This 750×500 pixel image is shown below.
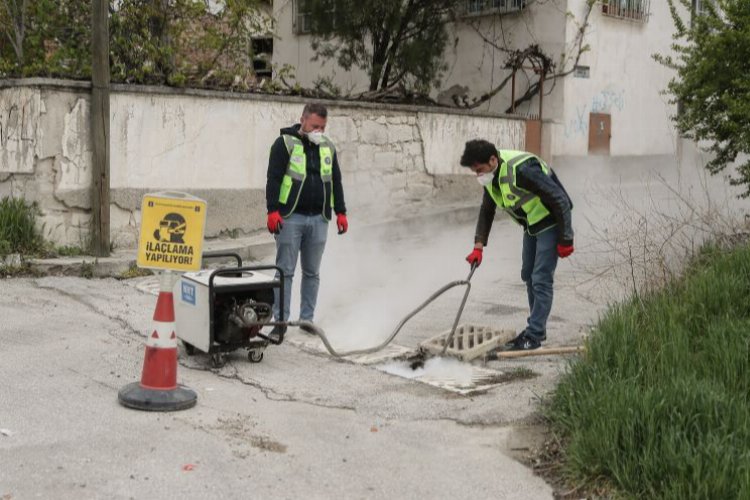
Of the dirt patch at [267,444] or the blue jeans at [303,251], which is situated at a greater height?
the blue jeans at [303,251]

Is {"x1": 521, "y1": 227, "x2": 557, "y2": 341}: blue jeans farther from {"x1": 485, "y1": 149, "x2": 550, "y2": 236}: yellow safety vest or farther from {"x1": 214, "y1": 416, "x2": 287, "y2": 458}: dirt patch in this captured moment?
{"x1": 214, "y1": 416, "x2": 287, "y2": 458}: dirt patch

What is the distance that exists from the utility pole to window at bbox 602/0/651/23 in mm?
10660

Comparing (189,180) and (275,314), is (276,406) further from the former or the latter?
(189,180)

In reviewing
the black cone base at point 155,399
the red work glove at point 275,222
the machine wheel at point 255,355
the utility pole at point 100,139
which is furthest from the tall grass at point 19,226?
the black cone base at point 155,399

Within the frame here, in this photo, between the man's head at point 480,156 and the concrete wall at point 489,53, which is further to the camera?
the concrete wall at point 489,53

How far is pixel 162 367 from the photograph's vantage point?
5184 mm

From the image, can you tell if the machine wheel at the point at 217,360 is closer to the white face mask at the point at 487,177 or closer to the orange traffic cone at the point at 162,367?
the orange traffic cone at the point at 162,367

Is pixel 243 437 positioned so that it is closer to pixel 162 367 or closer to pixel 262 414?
pixel 262 414

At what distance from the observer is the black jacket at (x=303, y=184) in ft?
22.7

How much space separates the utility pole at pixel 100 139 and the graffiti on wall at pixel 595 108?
977cm

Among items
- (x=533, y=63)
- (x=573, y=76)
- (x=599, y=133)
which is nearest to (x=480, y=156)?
(x=533, y=63)

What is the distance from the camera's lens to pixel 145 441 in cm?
463

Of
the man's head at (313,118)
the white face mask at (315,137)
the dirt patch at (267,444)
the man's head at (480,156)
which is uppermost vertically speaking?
the man's head at (313,118)

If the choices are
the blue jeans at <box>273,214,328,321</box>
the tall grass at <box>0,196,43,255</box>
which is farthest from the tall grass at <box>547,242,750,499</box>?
the tall grass at <box>0,196,43,255</box>
